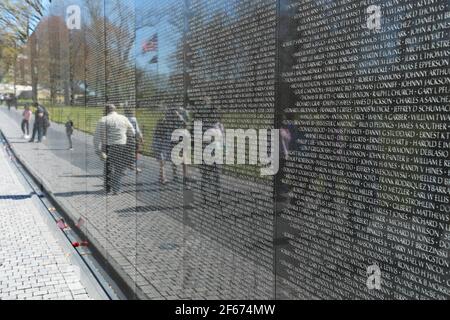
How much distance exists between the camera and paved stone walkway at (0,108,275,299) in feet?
10.6

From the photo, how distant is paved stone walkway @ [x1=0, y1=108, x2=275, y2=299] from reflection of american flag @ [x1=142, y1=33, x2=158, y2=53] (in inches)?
43.4

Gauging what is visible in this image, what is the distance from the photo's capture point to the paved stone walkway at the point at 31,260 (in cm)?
508

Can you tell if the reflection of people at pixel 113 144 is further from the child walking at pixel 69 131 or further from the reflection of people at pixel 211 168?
the child walking at pixel 69 131

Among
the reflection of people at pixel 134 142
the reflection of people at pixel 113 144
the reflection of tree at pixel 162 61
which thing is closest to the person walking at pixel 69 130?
the reflection of people at pixel 113 144

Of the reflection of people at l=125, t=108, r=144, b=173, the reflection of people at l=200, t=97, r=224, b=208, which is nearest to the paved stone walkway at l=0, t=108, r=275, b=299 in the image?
the reflection of people at l=200, t=97, r=224, b=208

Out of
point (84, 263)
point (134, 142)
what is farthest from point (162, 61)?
point (84, 263)

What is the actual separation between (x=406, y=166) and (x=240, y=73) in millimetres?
1623

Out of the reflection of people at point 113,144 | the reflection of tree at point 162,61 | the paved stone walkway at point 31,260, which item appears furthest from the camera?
the reflection of people at point 113,144

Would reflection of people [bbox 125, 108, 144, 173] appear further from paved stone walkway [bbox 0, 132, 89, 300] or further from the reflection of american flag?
paved stone walkway [bbox 0, 132, 89, 300]

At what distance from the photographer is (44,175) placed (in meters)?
12.4

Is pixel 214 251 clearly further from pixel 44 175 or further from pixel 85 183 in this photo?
pixel 44 175

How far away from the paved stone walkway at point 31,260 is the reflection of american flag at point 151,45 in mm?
2522

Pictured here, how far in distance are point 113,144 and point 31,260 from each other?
68.6 inches

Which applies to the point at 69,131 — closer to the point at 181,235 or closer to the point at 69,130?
the point at 69,130
